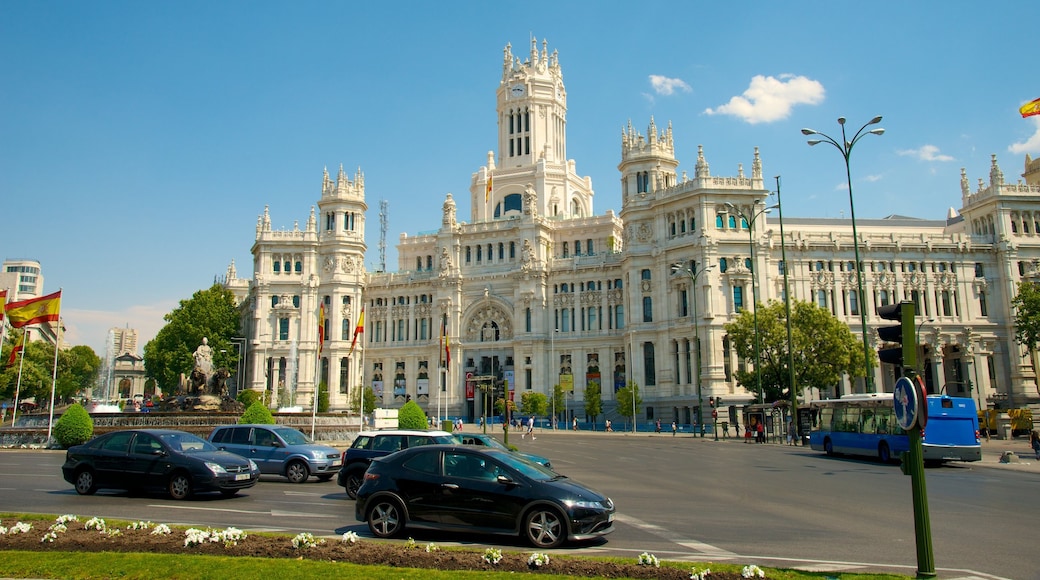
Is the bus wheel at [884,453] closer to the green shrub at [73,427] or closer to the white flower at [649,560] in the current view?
the white flower at [649,560]

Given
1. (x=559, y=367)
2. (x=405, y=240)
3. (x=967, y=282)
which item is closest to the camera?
(x=967, y=282)

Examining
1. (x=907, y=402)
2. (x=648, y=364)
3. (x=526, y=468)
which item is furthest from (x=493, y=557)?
(x=648, y=364)

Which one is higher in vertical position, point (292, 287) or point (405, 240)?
point (405, 240)

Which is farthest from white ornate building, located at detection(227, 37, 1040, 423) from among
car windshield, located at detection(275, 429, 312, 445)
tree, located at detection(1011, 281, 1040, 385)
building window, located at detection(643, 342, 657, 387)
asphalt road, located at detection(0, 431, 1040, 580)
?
car windshield, located at detection(275, 429, 312, 445)

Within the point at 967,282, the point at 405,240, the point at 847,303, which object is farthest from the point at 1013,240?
the point at 405,240

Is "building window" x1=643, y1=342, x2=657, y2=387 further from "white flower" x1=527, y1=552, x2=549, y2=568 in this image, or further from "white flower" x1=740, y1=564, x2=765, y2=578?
"white flower" x1=740, y1=564, x2=765, y2=578

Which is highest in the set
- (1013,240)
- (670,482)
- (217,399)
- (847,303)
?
(1013,240)

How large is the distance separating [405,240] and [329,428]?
5680cm

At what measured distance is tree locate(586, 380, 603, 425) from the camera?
77188 mm

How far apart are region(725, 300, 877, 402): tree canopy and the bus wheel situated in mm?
23302

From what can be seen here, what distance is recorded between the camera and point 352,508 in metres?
17.6

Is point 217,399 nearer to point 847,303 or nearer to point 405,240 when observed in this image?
point 405,240

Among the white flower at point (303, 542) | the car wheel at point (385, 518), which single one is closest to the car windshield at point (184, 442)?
the car wheel at point (385, 518)

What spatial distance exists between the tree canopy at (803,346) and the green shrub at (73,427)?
1719 inches
